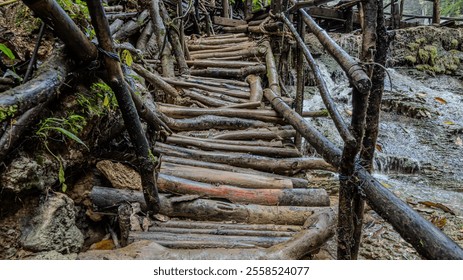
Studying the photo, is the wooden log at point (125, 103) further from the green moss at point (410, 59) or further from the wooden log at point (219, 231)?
the green moss at point (410, 59)

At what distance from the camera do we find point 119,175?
202 centimetres

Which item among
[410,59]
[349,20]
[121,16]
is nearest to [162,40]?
[121,16]

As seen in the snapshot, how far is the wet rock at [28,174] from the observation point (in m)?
1.38

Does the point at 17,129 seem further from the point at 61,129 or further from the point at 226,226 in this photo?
the point at 226,226

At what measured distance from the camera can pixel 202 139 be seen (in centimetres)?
300

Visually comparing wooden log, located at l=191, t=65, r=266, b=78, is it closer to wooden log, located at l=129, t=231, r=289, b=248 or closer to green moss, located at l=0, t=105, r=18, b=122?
wooden log, located at l=129, t=231, r=289, b=248

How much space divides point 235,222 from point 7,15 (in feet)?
7.49

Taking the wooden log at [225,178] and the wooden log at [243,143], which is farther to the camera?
the wooden log at [243,143]

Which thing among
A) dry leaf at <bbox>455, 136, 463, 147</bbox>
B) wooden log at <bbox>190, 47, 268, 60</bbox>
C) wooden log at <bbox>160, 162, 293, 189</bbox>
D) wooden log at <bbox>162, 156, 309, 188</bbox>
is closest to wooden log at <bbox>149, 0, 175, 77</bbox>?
wooden log at <bbox>190, 47, 268, 60</bbox>

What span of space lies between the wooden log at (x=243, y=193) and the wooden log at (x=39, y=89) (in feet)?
2.97

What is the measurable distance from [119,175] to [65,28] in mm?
1003

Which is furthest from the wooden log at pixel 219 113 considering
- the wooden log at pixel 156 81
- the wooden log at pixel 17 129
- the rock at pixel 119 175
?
the wooden log at pixel 17 129
